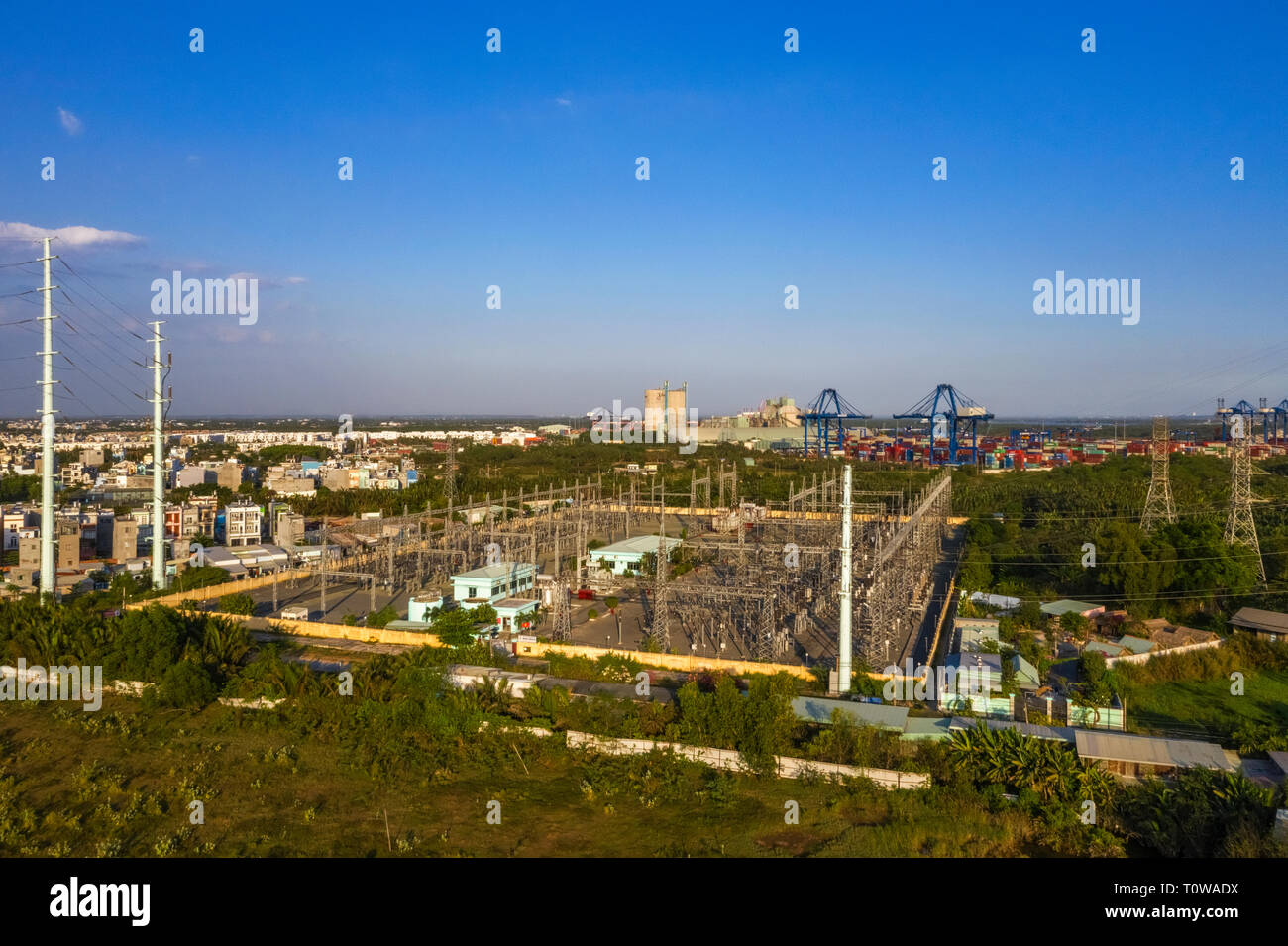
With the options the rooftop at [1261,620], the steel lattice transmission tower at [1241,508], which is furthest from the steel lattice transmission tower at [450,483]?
the steel lattice transmission tower at [1241,508]

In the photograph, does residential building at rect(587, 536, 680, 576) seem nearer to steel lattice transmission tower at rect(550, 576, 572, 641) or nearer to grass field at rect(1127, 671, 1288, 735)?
steel lattice transmission tower at rect(550, 576, 572, 641)

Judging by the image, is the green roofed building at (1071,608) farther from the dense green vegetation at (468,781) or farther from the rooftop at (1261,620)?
the dense green vegetation at (468,781)

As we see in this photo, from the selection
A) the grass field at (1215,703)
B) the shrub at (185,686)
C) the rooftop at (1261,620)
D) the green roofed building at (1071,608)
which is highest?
the rooftop at (1261,620)

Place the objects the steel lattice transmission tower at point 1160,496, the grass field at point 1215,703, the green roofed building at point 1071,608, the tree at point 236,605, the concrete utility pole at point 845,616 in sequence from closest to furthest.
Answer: the grass field at point 1215,703 < the concrete utility pole at point 845,616 < the tree at point 236,605 < the green roofed building at point 1071,608 < the steel lattice transmission tower at point 1160,496

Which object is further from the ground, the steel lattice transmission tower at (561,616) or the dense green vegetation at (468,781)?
the steel lattice transmission tower at (561,616)

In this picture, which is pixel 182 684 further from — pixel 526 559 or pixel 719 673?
pixel 526 559

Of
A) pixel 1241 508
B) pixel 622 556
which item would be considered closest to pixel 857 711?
pixel 622 556
